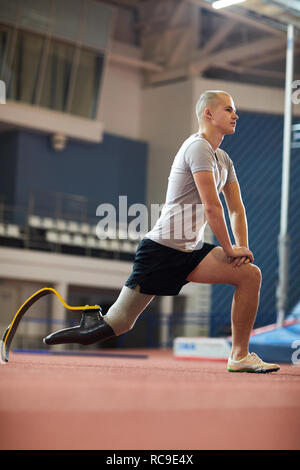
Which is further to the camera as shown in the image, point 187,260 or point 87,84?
point 87,84

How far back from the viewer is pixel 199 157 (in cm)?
315

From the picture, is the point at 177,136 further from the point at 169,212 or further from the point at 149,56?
the point at 169,212

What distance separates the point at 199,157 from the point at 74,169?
12972 mm

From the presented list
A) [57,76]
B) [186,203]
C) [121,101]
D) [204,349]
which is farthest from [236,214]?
[121,101]

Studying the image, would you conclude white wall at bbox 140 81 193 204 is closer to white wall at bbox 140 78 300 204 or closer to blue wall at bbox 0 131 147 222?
white wall at bbox 140 78 300 204

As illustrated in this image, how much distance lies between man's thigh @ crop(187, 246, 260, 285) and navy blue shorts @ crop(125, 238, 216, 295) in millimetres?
30

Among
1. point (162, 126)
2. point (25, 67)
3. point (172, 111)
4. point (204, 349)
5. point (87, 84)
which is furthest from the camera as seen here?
point (162, 126)

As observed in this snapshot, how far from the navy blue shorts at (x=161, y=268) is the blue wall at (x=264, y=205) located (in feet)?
37.3

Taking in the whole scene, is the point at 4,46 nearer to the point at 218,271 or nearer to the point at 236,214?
the point at 236,214

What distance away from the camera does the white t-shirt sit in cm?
317

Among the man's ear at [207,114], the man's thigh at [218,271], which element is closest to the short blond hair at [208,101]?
the man's ear at [207,114]

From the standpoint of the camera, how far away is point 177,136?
1627 centimetres
